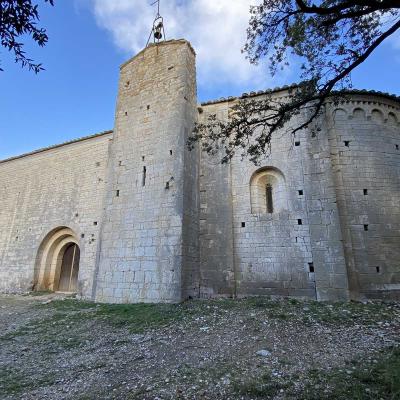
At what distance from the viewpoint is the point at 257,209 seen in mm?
8930

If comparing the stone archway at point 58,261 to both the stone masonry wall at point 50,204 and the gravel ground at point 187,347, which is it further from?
the gravel ground at point 187,347

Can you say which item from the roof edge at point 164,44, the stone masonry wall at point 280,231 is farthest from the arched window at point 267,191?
the roof edge at point 164,44

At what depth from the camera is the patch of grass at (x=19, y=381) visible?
3553 millimetres

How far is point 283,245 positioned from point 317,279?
50.4 inches

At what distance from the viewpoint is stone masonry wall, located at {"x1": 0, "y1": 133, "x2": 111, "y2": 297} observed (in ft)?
35.7

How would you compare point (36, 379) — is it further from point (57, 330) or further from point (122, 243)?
point (122, 243)

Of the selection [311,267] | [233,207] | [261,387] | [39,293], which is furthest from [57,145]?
[261,387]

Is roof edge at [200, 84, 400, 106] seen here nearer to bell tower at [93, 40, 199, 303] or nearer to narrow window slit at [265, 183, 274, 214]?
bell tower at [93, 40, 199, 303]

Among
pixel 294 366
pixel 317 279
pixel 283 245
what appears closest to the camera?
pixel 294 366

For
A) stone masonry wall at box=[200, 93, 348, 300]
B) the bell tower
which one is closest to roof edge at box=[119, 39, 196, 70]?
the bell tower

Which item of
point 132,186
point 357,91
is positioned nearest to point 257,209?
point 132,186

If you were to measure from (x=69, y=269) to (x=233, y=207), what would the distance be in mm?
7561

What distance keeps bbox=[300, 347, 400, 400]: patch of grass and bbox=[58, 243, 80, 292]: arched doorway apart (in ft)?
33.9

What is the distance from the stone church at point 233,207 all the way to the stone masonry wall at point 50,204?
228 mm
